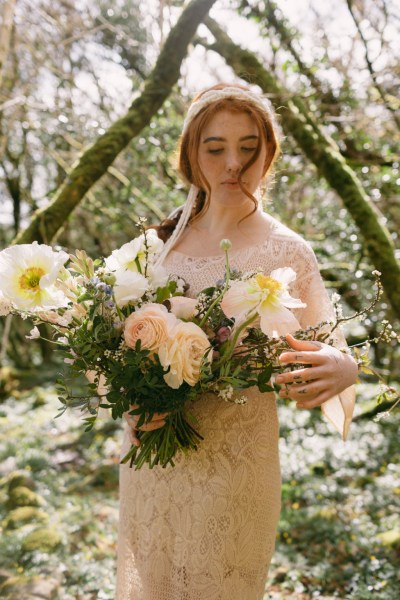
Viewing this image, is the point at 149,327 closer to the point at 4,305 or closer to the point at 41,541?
the point at 4,305

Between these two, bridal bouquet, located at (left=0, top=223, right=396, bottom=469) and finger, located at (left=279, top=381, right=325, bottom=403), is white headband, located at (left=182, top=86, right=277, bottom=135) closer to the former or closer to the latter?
bridal bouquet, located at (left=0, top=223, right=396, bottom=469)

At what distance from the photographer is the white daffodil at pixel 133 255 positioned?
5.64 feet

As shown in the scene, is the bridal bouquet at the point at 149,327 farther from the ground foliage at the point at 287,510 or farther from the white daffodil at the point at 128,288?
the ground foliage at the point at 287,510


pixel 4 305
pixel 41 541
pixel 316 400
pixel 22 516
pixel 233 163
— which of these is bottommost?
pixel 41 541

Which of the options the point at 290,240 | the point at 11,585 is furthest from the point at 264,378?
the point at 11,585

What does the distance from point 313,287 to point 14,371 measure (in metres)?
10.3

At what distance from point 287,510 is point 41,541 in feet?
6.68

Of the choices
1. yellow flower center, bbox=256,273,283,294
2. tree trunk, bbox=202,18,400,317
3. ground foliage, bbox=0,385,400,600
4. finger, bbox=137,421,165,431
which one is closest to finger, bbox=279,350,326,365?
yellow flower center, bbox=256,273,283,294

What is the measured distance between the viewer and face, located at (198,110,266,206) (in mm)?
2086

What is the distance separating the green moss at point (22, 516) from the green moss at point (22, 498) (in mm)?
156

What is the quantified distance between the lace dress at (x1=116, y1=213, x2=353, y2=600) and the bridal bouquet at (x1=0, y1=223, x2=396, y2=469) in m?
0.17

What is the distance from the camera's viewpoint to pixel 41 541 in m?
4.30

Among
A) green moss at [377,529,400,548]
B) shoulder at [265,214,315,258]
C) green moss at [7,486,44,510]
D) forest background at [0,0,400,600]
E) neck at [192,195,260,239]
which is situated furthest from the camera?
green moss at [7,486,44,510]

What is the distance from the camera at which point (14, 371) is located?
11320mm
